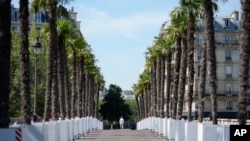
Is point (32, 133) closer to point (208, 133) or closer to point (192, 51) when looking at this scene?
point (208, 133)

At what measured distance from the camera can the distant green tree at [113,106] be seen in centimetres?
13500

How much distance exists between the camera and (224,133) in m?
20.2

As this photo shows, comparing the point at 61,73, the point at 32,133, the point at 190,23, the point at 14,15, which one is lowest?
the point at 32,133

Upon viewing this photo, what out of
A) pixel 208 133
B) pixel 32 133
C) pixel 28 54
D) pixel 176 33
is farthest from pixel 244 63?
pixel 176 33

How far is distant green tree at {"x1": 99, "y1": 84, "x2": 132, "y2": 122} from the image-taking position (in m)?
135

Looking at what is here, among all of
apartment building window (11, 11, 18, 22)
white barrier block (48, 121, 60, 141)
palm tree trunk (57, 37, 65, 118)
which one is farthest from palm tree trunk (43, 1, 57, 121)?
apartment building window (11, 11, 18, 22)

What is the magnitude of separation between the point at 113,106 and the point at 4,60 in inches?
4661

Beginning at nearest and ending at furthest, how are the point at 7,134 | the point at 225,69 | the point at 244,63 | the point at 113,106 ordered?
the point at 7,134
the point at 244,63
the point at 225,69
the point at 113,106

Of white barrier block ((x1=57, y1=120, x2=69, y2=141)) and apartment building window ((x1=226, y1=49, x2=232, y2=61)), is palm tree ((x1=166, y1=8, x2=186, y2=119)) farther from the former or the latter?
apartment building window ((x1=226, y1=49, x2=232, y2=61))

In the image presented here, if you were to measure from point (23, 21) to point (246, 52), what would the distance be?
11808 mm

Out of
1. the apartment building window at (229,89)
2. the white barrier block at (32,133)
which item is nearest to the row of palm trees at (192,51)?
the white barrier block at (32,133)

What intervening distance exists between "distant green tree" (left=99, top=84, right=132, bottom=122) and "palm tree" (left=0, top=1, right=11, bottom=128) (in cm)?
11752

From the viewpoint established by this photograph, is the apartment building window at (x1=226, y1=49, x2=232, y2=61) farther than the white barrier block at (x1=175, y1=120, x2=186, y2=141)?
Yes

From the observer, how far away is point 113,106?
135m
